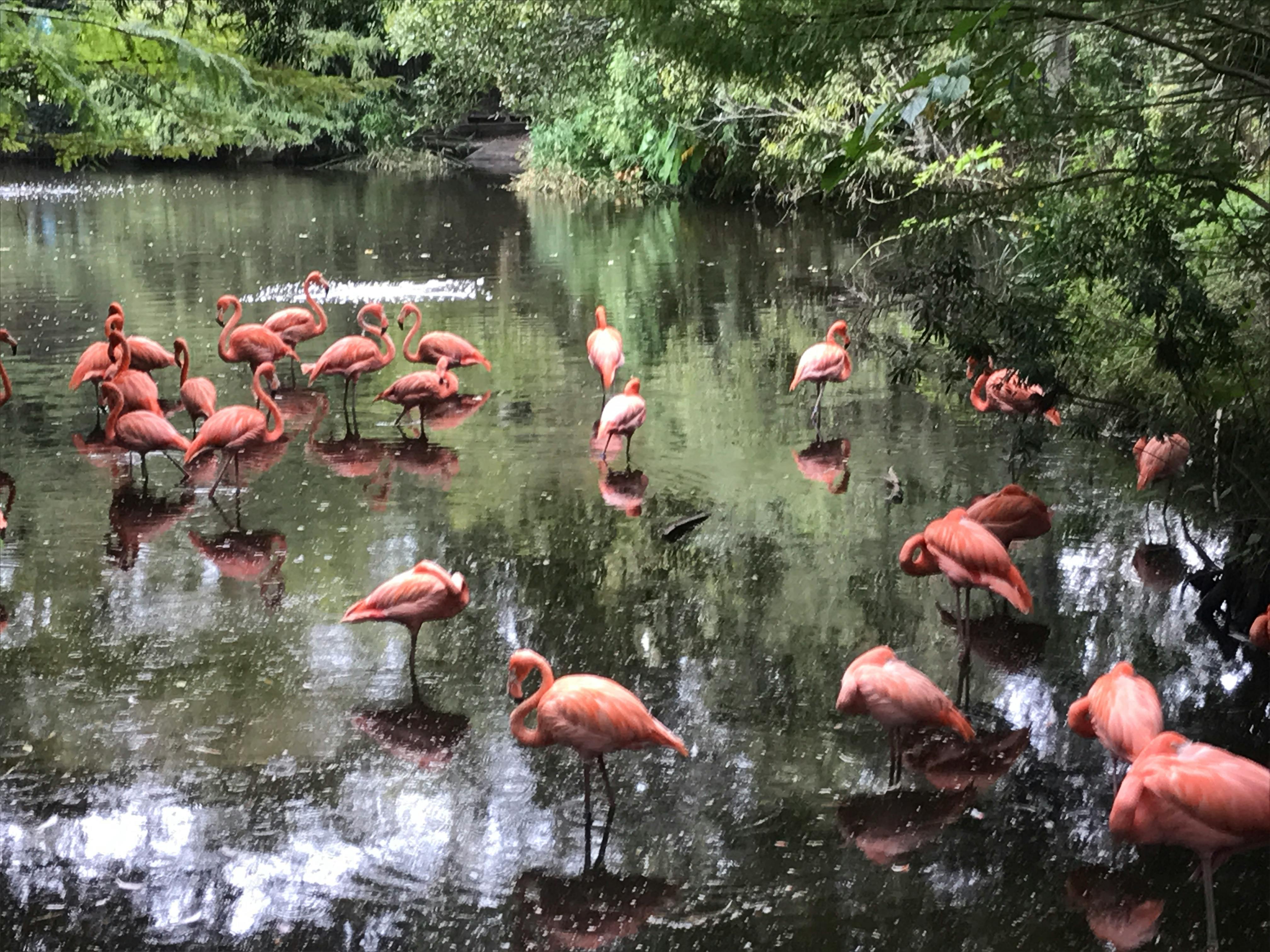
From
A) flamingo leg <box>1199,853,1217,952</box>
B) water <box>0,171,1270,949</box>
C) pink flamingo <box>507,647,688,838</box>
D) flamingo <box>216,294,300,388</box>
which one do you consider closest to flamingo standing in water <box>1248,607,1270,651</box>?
water <box>0,171,1270,949</box>

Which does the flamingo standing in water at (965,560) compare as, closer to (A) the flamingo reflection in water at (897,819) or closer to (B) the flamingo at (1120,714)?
(B) the flamingo at (1120,714)

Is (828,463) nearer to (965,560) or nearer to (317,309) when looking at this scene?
(965,560)

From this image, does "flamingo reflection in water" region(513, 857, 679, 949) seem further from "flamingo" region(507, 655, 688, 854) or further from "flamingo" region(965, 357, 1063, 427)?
"flamingo" region(965, 357, 1063, 427)

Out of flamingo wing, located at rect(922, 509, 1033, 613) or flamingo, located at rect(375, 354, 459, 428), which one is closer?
flamingo wing, located at rect(922, 509, 1033, 613)

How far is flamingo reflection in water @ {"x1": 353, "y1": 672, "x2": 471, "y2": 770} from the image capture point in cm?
408

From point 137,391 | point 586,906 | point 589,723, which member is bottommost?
point 586,906


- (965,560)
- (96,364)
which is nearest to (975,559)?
(965,560)

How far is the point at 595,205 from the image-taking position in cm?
2361

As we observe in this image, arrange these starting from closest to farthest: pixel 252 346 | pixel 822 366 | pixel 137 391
Answer: pixel 137 391, pixel 822 366, pixel 252 346

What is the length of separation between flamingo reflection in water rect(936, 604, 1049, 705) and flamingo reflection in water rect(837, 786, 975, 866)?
67 centimetres

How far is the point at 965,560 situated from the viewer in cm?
460

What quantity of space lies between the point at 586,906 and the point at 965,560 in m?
1.98

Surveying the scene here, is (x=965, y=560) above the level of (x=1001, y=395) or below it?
below

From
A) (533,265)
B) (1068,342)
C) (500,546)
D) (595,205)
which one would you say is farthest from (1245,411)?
(595,205)
